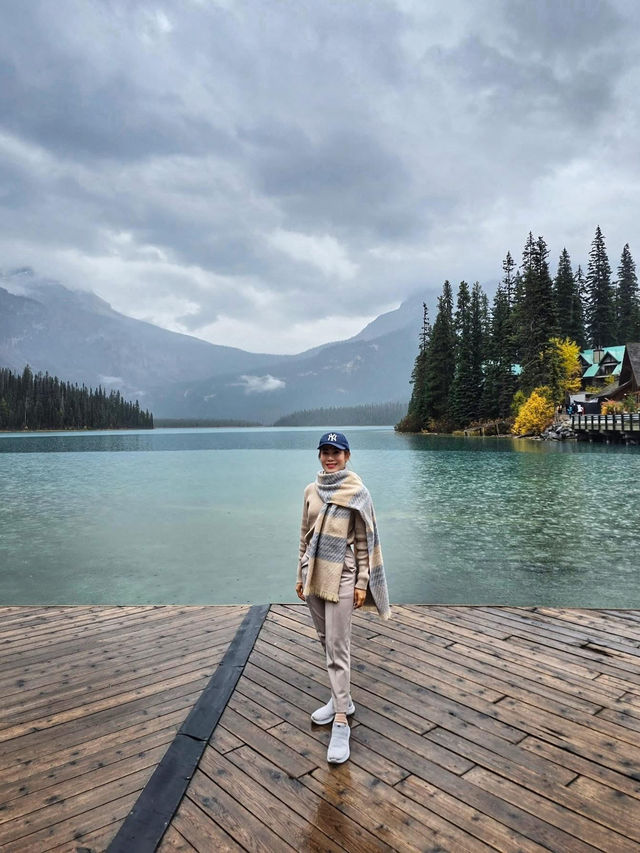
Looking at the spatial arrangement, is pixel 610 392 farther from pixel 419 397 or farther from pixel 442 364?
pixel 419 397

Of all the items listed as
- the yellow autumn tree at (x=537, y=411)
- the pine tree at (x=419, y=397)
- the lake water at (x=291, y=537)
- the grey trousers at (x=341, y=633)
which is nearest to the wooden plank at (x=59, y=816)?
the grey trousers at (x=341, y=633)

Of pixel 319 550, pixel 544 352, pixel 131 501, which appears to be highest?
pixel 544 352

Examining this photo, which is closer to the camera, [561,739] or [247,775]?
[247,775]

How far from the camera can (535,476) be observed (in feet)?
83.6

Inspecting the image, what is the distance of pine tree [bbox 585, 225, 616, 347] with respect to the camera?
2822 inches

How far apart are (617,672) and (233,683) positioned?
121 inches

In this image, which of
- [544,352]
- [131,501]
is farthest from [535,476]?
[544,352]

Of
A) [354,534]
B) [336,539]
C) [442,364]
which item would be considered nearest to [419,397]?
[442,364]

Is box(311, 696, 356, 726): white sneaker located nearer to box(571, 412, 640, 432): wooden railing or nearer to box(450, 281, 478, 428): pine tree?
box(571, 412, 640, 432): wooden railing

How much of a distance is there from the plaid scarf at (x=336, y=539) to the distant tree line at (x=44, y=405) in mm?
144523

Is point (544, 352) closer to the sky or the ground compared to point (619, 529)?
closer to the sky

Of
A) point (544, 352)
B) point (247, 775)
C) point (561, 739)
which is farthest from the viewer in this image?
point (544, 352)

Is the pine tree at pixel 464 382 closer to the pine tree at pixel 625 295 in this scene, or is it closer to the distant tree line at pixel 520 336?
the distant tree line at pixel 520 336

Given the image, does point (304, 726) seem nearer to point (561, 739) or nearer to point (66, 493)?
point (561, 739)
